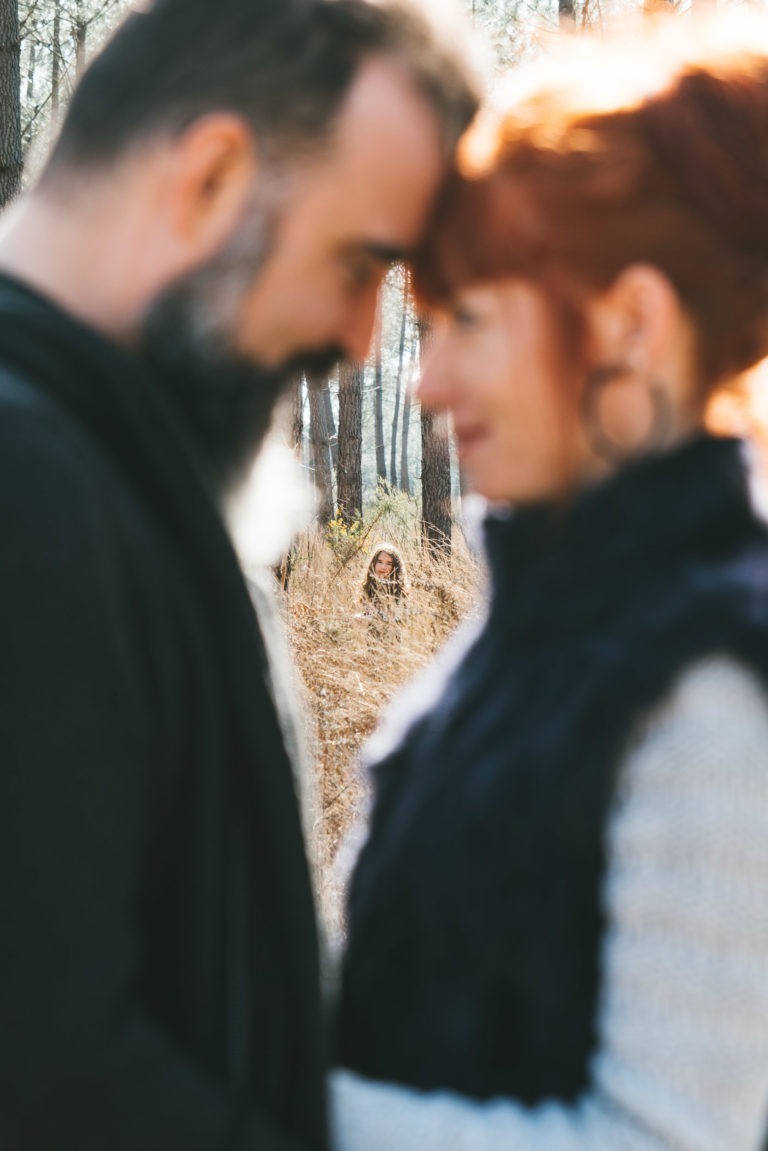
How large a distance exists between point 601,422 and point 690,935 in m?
0.57

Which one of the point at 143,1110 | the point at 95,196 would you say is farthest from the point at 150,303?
the point at 143,1110

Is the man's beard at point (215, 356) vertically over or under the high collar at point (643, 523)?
over

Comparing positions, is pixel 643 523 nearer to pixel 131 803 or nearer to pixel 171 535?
pixel 171 535

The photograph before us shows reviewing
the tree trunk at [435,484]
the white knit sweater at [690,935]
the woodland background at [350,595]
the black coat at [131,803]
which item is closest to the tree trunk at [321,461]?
the tree trunk at [435,484]

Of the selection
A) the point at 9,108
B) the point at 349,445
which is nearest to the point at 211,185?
the point at 9,108

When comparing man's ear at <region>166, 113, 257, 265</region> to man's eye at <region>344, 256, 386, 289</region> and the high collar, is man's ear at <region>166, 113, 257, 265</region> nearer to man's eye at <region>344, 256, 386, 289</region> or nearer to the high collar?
man's eye at <region>344, 256, 386, 289</region>

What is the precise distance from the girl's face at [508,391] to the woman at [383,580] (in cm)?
577

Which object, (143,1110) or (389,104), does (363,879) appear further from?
(389,104)

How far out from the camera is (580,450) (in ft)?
4.49

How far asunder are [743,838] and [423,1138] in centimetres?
43

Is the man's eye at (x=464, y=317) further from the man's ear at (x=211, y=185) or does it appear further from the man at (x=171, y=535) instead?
the man's ear at (x=211, y=185)

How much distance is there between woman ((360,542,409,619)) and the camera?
7359 mm

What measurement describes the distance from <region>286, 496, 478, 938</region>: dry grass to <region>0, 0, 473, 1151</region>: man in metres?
2.50

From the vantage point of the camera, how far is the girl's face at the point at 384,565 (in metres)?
7.63
